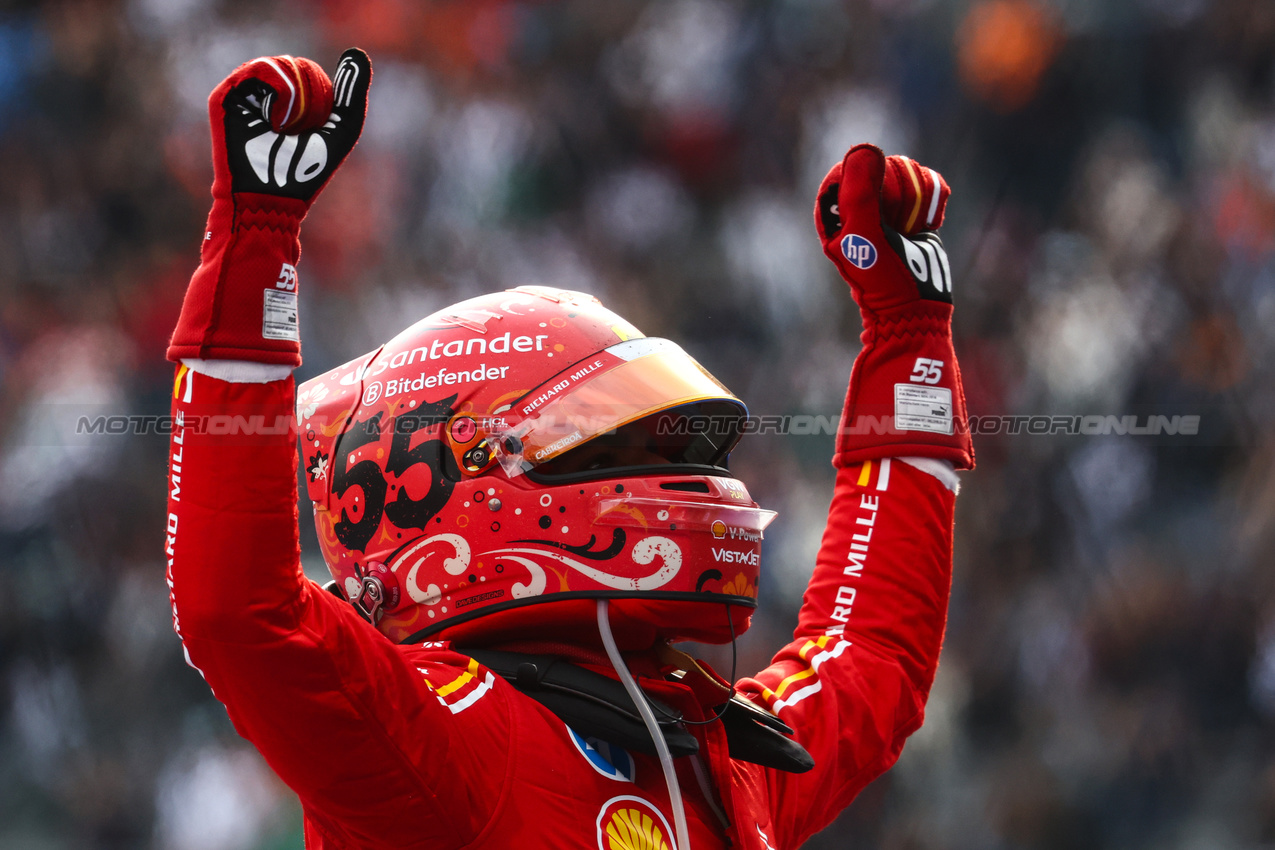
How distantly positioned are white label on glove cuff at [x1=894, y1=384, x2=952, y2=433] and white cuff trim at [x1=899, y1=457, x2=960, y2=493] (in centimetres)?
4

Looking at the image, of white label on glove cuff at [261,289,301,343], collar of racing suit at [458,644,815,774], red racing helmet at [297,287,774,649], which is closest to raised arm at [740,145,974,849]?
collar of racing suit at [458,644,815,774]

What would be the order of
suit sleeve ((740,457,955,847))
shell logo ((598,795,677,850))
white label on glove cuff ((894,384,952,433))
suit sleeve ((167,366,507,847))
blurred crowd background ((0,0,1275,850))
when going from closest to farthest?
suit sleeve ((167,366,507,847)) < shell logo ((598,795,677,850)) < suit sleeve ((740,457,955,847)) < white label on glove cuff ((894,384,952,433)) < blurred crowd background ((0,0,1275,850))

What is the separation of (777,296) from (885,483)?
1.70m

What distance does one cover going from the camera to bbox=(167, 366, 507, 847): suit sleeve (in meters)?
0.86

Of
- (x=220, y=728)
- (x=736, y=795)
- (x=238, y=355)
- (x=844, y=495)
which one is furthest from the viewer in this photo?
(x=220, y=728)

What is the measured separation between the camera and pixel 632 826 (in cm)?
113

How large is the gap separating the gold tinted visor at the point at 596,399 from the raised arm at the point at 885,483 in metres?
0.37

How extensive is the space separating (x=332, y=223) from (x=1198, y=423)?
245cm

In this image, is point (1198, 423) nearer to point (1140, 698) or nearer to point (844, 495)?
point (1140, 698)

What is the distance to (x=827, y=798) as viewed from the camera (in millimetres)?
1465

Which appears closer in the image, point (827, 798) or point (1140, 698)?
point (827, 798)

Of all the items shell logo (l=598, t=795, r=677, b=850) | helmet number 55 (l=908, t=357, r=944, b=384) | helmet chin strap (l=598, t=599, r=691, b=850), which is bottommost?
shell logo (l=598, t=795, r=677, b=850)

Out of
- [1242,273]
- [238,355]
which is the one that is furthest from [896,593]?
[1242,273]

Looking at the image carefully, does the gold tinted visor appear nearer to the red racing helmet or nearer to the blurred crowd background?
the red racing helmet
